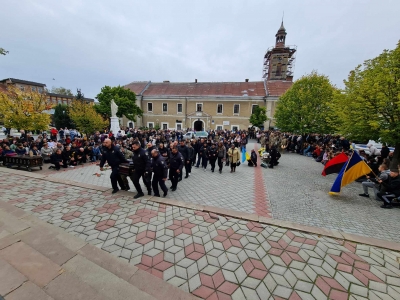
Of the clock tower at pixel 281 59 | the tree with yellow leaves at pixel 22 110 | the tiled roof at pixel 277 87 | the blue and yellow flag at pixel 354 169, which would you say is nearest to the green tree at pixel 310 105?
the blue and yellow flag at pixel 354 169

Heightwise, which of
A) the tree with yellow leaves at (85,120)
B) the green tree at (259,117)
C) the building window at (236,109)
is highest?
the building window at (236,109)

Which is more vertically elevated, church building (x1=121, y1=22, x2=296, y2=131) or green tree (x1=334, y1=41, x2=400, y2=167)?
church building (x1=121, y1=22, x2=296, y2=131)

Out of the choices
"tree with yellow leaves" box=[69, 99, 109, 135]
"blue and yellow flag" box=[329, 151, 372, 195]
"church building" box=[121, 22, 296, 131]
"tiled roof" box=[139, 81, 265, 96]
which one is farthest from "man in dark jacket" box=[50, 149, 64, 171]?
"tiled roof" box=[139, 81, 265, 96]

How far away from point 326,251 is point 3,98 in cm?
1699

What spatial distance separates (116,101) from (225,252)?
113ft

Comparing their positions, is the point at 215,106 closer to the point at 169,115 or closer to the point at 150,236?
the point at 169,115

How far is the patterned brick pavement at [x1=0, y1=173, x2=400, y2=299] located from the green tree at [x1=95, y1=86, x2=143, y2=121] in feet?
100

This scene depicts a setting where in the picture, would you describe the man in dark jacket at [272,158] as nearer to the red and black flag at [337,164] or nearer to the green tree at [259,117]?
the red and black flag at [337,164]

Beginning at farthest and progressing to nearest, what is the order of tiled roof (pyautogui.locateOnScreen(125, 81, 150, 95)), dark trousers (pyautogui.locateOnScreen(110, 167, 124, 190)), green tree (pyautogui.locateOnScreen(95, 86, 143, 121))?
1. tiled roof (pyautogui.locateOnScreen(125, 81, 150, 95))
2. green tree (pyautogui.locateOnScreen(95, 86, 143, 121))
3. dark trousers (pyautogui.locateOnScreen(110, 167, 124, 190))

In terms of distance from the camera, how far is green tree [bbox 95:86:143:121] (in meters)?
31.0

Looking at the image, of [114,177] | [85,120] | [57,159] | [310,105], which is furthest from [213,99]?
[114,177]

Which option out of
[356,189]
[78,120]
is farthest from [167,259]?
[78,120]

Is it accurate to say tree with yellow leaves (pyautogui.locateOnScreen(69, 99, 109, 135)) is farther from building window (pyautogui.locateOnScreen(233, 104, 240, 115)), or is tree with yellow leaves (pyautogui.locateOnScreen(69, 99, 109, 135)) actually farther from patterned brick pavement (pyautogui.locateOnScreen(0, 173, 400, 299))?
building window (pyautogui.locateOnScreen(233, 104, 240, 115))

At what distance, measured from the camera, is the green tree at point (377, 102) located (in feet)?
21.5
